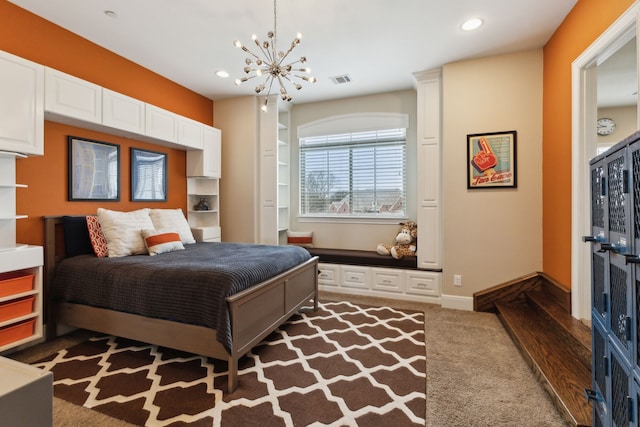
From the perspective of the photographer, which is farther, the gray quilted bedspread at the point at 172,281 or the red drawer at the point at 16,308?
the red drawer at the point at 16,308

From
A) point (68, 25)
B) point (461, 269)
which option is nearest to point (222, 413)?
point (461, 269)

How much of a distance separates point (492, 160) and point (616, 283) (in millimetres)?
2512

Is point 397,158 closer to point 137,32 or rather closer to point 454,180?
point 454,180

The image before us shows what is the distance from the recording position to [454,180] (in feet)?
11.7

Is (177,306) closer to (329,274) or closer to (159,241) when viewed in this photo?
(159,241)

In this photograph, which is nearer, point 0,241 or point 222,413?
point 222,413

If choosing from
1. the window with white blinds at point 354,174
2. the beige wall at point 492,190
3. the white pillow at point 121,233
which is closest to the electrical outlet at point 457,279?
the beige wall at point 492,190

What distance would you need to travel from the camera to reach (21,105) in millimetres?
2369

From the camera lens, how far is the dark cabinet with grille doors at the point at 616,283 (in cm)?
100

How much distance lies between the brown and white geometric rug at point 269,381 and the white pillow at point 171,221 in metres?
1.27

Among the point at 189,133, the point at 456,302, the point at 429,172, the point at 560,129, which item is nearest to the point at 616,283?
the point at 560,129

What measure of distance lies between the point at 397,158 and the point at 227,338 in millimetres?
3553

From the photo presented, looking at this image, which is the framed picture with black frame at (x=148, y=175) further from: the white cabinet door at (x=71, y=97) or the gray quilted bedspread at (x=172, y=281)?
the gray quilted bedspread at (x=172, y=281)

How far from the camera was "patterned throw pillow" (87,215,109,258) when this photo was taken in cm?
290
